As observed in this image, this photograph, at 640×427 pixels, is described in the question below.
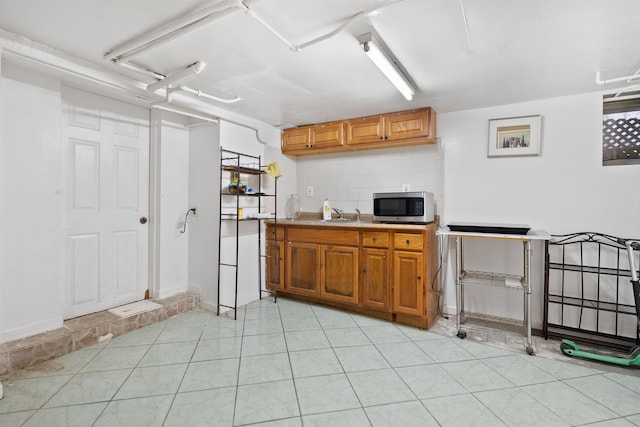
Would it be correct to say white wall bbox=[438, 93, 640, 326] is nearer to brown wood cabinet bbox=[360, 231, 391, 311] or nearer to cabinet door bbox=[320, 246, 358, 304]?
brown wood cabinet bbox=[360, 231, 391, 311]

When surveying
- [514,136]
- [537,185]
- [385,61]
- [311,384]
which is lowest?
[311,384]

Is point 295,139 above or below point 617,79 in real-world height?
below

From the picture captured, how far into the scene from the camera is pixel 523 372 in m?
2.08

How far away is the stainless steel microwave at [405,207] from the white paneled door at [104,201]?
2442 mm

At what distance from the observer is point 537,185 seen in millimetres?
2826

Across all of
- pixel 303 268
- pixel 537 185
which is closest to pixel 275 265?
pixel 303 268

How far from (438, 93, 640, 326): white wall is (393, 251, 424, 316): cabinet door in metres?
0.66

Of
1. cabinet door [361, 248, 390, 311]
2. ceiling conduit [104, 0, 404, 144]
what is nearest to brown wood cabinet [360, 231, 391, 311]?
cabinet door [361, 248, 390, 311]

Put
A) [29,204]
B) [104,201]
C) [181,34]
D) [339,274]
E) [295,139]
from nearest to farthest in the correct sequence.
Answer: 1. [181,34]
2. [29,204]
3. [104,201]
4. [339,274]
5. [295,139]

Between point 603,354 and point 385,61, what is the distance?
274 centimetres

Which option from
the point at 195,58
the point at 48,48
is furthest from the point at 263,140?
the point at 48,48

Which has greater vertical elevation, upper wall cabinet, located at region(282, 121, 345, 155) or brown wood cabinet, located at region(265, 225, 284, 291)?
upper wall cabinet, located at region(282, 121, 345, 155)

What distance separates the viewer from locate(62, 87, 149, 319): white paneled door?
256 centimetres

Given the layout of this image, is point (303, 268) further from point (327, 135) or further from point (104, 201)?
point (104, 201)
